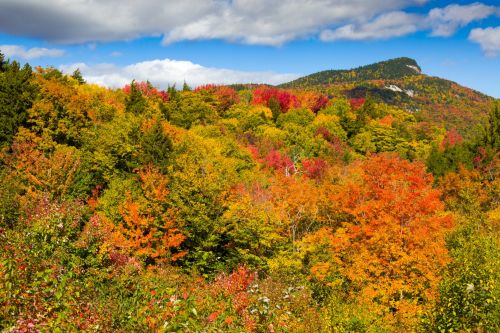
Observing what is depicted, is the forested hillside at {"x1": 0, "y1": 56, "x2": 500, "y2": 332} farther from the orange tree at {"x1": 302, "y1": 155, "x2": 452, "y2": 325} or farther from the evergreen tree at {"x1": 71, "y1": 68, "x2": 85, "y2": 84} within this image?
the evergreen tree at {"x1": 71, "y1": 68, "x2": 85, "y2": 84}

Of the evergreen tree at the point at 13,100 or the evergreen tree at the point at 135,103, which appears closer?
the evergreen tree at the point at 13,100

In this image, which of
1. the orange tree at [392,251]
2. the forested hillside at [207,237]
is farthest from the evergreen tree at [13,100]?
the orange tree at [392,251]

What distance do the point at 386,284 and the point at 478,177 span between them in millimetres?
47286

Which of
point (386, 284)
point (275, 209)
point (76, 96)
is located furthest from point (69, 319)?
point (76, 96)

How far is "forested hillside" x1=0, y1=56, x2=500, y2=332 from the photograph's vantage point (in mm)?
11647

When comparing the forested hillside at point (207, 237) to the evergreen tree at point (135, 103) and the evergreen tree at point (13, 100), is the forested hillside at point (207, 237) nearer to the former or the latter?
the evergreen tree at point (13, 100)

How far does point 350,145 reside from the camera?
104688 mm

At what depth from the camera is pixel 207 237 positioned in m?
38.3

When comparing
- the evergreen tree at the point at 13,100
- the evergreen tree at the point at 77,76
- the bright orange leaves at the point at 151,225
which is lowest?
the bright orange leaves at the point at 151,225

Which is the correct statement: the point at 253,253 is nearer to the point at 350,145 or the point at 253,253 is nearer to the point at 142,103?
the point at 142,103

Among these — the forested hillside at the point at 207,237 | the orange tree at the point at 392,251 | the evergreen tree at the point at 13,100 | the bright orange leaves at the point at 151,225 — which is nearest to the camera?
the forested hillside at the point at 207,237

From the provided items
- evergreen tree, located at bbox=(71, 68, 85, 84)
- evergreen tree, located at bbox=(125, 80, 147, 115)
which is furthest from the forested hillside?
evergreen tree, located at bbox=(71, 68, 85, 84)

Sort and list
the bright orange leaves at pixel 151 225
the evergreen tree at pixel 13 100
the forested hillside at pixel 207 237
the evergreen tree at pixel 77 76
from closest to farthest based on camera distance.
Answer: the forested hillside at pixel 207 237 → the bright orange leaves at pixel 151 225 → the evergreen tree at pixel 13 100 → the evergreen tree at pixel 77 76

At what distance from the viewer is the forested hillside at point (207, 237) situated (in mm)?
11647
